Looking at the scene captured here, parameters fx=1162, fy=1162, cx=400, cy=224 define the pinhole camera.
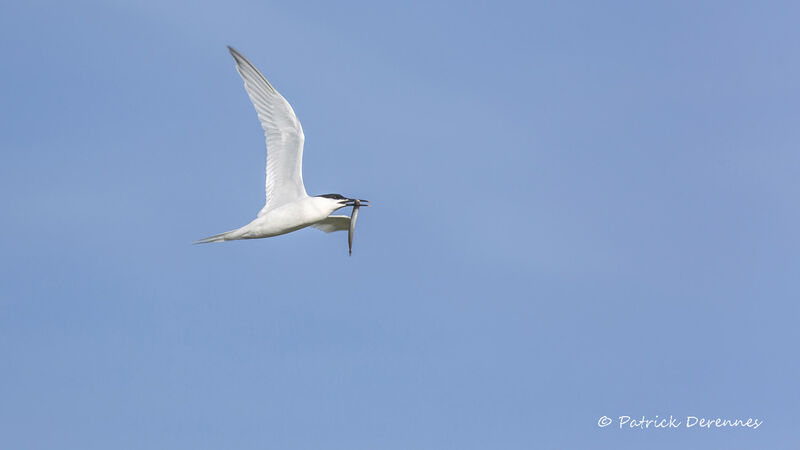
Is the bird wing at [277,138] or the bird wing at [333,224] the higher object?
the bird wing at [277,138]

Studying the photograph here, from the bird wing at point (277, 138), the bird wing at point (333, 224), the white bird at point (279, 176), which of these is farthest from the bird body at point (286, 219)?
the bird wing at point (333, 224)

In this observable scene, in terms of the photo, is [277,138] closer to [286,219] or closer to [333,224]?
[286,219]

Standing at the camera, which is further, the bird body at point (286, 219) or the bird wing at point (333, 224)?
the bird wing at point (333, 224)

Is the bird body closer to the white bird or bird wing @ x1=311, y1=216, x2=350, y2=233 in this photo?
the white bird

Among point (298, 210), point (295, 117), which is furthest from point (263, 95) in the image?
point (298, 210)

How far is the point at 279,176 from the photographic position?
84.3 feet

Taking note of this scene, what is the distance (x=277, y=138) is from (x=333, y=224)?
2.91 metres

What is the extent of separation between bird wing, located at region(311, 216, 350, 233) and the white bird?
0.87 meters

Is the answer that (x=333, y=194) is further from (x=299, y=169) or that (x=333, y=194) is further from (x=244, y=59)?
(x=244, y=59)

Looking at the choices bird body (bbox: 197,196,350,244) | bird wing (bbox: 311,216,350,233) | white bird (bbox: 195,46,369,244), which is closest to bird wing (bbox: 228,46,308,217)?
white bird (bbox: 195,46,369,244)

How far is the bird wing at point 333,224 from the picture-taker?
27.1 metres

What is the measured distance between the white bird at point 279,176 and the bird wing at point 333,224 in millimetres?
872

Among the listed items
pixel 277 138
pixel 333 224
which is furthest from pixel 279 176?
pixel 333 224

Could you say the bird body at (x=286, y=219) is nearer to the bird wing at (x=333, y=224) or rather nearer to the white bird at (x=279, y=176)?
the white bird at (x=279, y=176)
